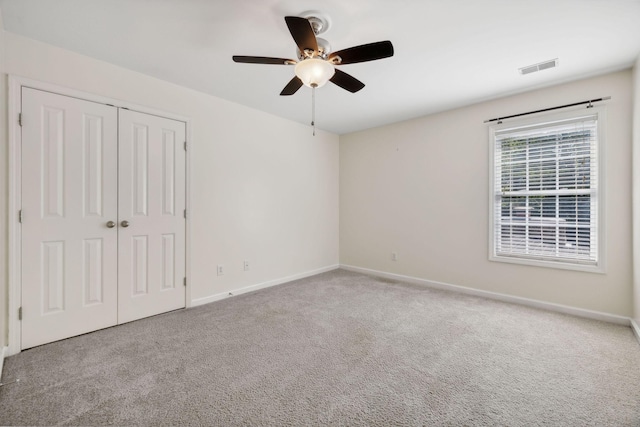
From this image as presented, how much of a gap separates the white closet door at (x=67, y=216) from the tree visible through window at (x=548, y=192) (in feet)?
14.2

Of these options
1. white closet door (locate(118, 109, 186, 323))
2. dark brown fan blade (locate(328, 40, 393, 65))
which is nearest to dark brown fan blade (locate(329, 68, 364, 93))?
dark brown fan blade (locate(328, 40, 393, 65))

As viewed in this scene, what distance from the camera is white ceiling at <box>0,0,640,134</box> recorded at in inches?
74.9

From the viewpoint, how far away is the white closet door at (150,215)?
2752mm

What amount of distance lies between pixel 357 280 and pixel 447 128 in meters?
2.59

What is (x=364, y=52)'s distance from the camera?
188 centimetres

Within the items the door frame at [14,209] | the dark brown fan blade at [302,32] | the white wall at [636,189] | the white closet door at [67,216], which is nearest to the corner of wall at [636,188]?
the white wall at [636,189]

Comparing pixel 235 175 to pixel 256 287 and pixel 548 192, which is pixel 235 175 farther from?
pixel 548 192

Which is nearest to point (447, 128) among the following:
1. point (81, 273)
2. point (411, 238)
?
point (411, 238)

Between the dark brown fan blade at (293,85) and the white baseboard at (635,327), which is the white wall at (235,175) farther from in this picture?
the white baseboard at (635,327)

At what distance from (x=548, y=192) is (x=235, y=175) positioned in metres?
3.74

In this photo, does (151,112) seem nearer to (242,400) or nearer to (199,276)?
(199,276)

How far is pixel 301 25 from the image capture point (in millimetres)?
1640

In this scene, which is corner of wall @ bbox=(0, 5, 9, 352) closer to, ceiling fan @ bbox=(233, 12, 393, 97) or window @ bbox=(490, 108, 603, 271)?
ceiling fan @ bbox=(233, 12, 393, 97)

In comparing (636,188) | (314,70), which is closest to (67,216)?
(314,70)
